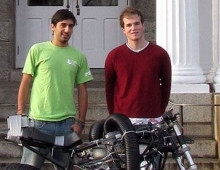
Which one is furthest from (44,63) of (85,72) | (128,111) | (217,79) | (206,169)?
(217,79)

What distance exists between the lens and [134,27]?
4574 millimetres

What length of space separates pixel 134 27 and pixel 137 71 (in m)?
0.32

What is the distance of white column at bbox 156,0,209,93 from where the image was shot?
7879 mm

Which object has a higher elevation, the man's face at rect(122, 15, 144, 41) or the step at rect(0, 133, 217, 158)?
the man's face at rect(122, 15, 144, 41)

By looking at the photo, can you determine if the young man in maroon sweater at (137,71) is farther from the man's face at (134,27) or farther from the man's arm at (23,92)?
the man's arm at (23,92)

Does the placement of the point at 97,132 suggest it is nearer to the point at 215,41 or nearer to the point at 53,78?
the point at 53,78

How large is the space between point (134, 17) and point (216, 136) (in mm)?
3509

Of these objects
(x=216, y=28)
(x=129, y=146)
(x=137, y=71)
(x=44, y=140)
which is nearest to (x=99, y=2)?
(x=216, y=28)

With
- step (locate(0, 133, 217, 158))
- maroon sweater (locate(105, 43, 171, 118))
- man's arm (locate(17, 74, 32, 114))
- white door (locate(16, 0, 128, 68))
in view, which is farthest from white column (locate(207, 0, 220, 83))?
man's arm (locate(17, 74, 32, 114))

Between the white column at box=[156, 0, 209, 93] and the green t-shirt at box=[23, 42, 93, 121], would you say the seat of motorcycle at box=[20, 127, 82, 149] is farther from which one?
the white column at box=[156, 0, 209, 93]

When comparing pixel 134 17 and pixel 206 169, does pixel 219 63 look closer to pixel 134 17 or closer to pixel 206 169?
pixel 206 169

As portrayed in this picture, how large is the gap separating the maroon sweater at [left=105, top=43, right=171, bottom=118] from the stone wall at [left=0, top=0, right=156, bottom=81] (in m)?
5.62

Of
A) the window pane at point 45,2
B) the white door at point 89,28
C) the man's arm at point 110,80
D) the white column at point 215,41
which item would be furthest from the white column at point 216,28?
the man's arm at point 110,80

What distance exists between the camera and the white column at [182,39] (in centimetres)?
788
